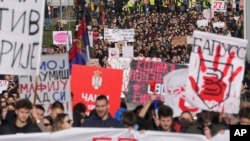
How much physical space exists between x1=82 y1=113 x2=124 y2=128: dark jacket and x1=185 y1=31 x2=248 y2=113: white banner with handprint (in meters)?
0.85

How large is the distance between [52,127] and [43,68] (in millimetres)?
2730

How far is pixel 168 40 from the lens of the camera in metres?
32.5

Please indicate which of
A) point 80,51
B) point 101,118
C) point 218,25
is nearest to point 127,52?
point 218,25

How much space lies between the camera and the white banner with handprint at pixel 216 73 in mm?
11211

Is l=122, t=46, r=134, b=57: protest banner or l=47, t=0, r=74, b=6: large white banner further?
l=47, t=0, r=74, b=6: large white banner

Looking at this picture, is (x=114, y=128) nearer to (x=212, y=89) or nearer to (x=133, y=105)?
(x=212, y=89)

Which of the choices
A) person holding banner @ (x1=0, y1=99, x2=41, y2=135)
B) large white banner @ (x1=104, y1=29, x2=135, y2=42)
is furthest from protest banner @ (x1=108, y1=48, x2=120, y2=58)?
person holding banner @ (x1=0, y1=99, x2=41, y2=135)

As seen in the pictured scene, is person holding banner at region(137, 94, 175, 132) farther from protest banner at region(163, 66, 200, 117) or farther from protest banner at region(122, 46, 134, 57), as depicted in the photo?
protest banner at region(122, 46, 134, 57)

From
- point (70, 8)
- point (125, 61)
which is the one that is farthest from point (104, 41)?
point (70, 8)

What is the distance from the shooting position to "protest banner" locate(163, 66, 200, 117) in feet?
42.2

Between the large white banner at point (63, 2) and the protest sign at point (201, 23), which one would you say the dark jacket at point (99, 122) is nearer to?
the protest sign at point (201, 23)

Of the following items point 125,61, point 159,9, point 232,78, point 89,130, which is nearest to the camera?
point 89,130

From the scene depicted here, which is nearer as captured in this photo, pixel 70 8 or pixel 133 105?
pixel 133 105

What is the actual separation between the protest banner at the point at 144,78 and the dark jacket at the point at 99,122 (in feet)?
9.70
